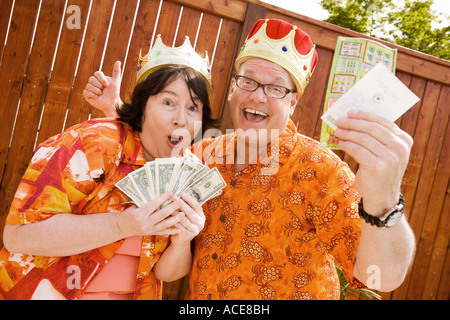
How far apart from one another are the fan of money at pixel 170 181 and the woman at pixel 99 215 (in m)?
0.07

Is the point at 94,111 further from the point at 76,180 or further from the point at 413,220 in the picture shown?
the point at 413,220

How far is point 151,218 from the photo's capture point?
1.46 metres

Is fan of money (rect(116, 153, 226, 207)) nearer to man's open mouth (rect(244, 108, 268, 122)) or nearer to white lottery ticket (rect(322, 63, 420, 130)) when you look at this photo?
man's open mouth (rect(244, 108, 268, 122))

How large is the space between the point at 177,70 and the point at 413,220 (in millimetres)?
3352


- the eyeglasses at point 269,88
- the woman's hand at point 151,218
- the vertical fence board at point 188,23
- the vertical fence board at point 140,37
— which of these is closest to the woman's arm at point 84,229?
the woman's hand at point 151,218

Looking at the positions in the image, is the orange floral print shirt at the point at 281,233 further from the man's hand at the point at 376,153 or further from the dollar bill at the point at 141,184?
the dollar bill at the point at 141,184

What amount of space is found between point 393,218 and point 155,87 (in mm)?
1277

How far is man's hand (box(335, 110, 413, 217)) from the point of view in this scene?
1.14 metres

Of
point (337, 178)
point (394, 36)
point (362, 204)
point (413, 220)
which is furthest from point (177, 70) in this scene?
point (394, 36)

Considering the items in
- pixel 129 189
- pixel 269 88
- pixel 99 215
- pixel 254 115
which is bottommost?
pixel 99 215

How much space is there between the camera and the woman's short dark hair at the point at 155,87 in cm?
176

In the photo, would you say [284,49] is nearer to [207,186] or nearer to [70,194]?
[207,186]

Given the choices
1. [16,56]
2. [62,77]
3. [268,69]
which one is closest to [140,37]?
[62,77]

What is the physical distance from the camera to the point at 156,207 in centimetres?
148
